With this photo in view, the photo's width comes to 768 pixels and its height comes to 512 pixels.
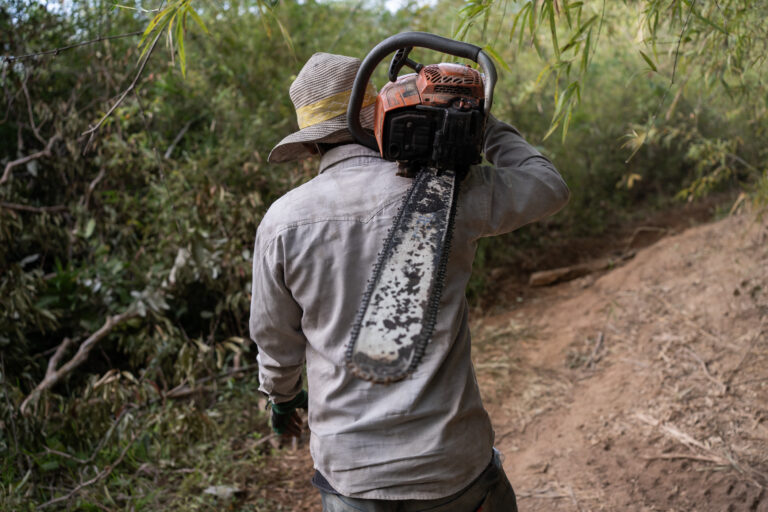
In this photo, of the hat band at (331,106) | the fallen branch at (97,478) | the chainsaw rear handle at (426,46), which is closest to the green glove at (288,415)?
the hat band at (331,106)

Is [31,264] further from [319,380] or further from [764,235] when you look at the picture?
[764,235]

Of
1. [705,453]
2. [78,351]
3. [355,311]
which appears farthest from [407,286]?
[78,351]

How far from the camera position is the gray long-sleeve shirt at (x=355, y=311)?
1.27 metres

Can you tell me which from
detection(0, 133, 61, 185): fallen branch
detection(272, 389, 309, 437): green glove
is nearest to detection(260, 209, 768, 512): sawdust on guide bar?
detection(272, 389, 309, 437): green glove

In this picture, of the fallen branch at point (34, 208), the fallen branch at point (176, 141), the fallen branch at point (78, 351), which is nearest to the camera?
the fallen branch at point (78, 351)

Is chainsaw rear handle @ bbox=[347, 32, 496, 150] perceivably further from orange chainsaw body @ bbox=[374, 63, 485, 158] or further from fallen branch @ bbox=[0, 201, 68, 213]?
fallen branch @ bbox=[0, 201, 68, 213]

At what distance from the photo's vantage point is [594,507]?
258 cm

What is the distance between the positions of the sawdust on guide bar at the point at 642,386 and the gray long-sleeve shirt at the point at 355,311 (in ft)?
5.35

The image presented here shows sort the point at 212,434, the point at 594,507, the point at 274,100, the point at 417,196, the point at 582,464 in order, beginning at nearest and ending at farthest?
the point at 417,196, the point at 594,507, the point at 582,464, the point at 212,434, the point at 274,100

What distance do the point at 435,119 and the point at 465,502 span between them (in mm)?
832

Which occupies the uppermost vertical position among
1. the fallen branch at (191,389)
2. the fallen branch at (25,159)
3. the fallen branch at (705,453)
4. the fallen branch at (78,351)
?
the fallen branch at (25,159)

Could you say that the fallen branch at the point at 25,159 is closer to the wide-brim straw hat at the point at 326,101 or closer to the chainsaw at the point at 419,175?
the wide-brim straw hat at the point at 326,101

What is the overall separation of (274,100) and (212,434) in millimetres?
2587

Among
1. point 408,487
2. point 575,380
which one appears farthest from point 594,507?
point 408,487
